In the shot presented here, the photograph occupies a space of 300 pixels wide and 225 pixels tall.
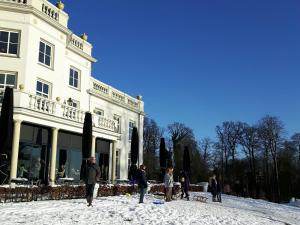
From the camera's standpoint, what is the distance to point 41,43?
25219 mm

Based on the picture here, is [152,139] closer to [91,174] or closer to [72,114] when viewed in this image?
[72,114]

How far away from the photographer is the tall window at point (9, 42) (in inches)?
933

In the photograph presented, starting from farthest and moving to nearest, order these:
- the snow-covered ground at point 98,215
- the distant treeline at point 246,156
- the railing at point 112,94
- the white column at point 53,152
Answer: the distant treeline at point 246,156
the railing at point 112,94
the white column at point 53,152
the snow-covered ground at point 98,215

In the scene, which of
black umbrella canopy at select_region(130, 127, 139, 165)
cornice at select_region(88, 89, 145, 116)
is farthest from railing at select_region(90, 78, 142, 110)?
black umbrella canopy at select_region(130, 127, 139, 165)

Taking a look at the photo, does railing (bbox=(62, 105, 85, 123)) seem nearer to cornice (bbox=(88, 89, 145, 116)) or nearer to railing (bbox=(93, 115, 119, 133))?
railing (bbox=(93, 115, 119, 133))

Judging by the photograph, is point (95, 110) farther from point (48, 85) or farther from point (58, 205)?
point (58, 205)

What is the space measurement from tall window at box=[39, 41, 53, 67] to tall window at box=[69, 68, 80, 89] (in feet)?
11.8

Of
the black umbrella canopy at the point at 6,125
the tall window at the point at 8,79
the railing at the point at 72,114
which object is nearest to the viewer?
the black umbrella canopy at the point at 6,125

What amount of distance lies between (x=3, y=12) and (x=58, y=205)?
1380 centimetres

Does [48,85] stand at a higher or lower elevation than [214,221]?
higher

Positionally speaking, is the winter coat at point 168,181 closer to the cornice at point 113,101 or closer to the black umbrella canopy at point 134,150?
the black umbrella canopy at point 134,150

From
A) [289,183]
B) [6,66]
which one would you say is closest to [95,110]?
[6,66]

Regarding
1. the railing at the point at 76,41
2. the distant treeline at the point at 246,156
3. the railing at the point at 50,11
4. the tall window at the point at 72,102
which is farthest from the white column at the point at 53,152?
the distant treeline at the point at 246,156

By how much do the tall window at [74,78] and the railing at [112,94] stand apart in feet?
5.84
